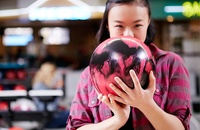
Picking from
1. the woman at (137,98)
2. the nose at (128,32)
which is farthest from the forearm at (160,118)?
the nose at (128,32)

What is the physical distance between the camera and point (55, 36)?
271 inches

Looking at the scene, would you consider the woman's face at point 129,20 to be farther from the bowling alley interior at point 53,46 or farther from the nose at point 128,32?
the bowling alley interior at point 53,46

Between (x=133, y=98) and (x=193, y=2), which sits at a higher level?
(x=193, y=2)

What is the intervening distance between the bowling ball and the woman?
0.7 inches

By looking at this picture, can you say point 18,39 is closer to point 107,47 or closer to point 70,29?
point 70,29

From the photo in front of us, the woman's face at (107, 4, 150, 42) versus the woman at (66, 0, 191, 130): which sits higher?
the woman's face at (107, 4, 150, 42)

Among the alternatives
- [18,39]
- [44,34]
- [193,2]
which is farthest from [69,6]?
[44,34]

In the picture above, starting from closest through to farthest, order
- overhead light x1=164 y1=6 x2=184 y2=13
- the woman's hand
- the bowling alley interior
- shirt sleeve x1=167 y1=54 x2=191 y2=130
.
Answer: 1. the woman's hand
2. shirt sleeve x1=167 y1=54 x2=191 y2=130
3. the bowling alley interior
4. overhead light x1=164 y1=6 x2=184 y2=13

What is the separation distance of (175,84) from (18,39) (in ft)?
18.0

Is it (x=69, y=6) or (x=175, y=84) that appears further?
(x=69, y=6)

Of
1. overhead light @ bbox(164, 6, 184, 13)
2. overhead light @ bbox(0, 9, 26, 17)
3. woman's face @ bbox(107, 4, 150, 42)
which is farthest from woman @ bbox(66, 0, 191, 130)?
overhead light @ bbox(164, 6, 184, 13)

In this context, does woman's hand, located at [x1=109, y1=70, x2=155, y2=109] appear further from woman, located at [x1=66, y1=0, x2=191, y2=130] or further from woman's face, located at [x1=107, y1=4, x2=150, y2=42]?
woman's face, located at [x1=107, y1=4, x2=150, y2=42]

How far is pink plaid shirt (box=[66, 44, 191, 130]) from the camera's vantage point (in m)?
0.76

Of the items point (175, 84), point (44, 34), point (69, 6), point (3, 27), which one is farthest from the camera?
point (44, 34)
